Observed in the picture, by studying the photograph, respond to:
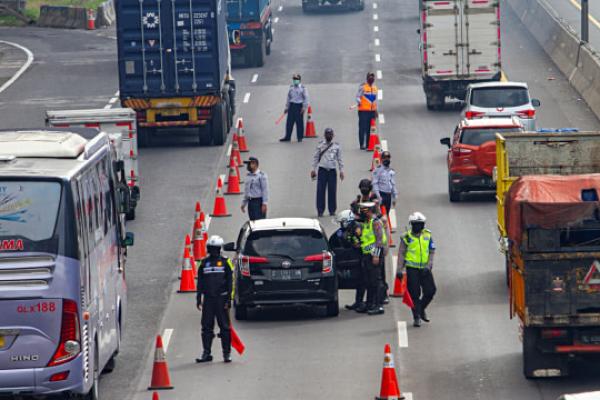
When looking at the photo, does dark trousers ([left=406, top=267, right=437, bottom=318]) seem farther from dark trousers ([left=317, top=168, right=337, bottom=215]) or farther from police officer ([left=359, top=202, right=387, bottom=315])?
dark trousers ([left=317, top=168, right=337, bottom=215])

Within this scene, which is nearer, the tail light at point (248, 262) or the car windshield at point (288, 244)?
the tail light at point (248, 262)

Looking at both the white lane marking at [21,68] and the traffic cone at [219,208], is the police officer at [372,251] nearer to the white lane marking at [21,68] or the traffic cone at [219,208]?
the traffic cone at [219,208]

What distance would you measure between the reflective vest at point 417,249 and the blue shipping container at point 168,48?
16.4 m

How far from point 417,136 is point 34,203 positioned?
23.7 meters

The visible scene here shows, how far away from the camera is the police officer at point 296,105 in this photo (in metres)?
37.1

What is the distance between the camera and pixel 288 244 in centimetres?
2166

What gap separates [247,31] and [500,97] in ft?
54.7

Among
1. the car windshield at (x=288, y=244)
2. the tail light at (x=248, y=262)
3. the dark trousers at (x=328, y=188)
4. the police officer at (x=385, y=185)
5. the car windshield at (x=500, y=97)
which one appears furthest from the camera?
the car windshield at (x=500, y=97)

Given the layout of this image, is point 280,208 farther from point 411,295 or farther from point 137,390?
point 137,390

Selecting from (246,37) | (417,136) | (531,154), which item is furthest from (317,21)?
(531,154)

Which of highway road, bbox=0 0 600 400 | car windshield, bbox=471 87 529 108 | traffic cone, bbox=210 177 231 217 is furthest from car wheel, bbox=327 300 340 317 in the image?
car windshield, bbox=471 87 529 108

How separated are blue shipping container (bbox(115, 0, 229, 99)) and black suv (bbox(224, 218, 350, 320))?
15.2m

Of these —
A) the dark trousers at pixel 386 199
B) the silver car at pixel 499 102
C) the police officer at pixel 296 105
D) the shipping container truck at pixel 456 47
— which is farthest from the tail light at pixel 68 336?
the shipping container truck at pixel 456 47

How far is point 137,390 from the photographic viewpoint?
1831cm
